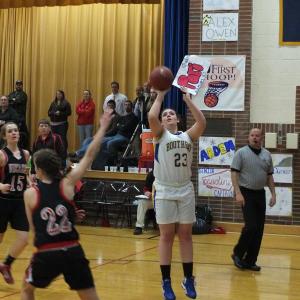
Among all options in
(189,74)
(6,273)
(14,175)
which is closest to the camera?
(6,273)

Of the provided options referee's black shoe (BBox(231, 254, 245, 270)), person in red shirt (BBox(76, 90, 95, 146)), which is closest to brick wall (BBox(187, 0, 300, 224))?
referee's black shoe (BBox(231, 254, 245, 270))

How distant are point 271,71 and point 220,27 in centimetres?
124

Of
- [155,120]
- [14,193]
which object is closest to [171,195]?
[155,120]

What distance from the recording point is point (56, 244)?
4.06 m

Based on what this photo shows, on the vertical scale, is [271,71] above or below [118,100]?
above

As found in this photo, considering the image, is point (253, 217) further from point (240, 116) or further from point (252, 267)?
point (240, 116)

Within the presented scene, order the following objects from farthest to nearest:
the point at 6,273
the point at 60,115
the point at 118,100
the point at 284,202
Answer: the point at 60,115 → the point at 118,100 → the point at 284,202 → the point at 6,273

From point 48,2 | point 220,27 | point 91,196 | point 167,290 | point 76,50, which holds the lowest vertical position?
point 167,290

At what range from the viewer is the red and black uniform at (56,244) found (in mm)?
4023

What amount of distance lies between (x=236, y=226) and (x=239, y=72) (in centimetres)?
280

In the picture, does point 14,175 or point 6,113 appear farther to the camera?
point 6,113

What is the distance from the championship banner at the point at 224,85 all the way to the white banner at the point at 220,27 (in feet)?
1.16

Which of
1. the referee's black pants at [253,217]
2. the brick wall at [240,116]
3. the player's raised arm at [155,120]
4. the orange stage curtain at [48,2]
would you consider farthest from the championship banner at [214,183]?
the orange stage curtain at [48,2]

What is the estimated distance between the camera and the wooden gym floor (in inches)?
249
